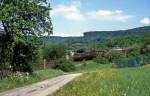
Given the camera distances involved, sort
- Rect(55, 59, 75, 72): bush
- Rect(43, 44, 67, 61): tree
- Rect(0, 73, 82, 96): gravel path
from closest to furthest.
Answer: Rect(0, 73, 82, 96): gravel path
Rect(55, 59, 75, 72): bush
Rect(43, 44, 67, 61): tree

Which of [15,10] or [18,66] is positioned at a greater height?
[15,10]

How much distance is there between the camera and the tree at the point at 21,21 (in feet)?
148

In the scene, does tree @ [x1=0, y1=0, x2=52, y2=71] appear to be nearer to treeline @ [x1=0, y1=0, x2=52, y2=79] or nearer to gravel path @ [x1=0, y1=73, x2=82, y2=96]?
treeline @ [x1=0, y1=0, x2=52, y2=79]

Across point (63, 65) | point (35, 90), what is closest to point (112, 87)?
point (35, 90)

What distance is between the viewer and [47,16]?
161 feet

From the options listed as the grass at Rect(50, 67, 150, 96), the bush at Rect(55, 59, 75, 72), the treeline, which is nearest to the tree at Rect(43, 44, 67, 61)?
the bush at Rect(55, 59, 75, 72)

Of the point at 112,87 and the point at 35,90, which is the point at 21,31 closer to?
the point at 35,90

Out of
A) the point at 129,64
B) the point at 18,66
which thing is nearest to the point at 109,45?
the point at 129,64

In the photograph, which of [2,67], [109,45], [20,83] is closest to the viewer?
[20,83]

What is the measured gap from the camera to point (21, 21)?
4606 centimetres

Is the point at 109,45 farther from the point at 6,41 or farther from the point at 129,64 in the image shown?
the point at 6,41

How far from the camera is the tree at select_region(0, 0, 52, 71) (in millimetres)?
45125

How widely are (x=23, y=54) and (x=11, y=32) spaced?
4.27 meters

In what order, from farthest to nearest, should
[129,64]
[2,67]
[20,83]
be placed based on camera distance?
[129,64] → [2,67] → [20,83]
